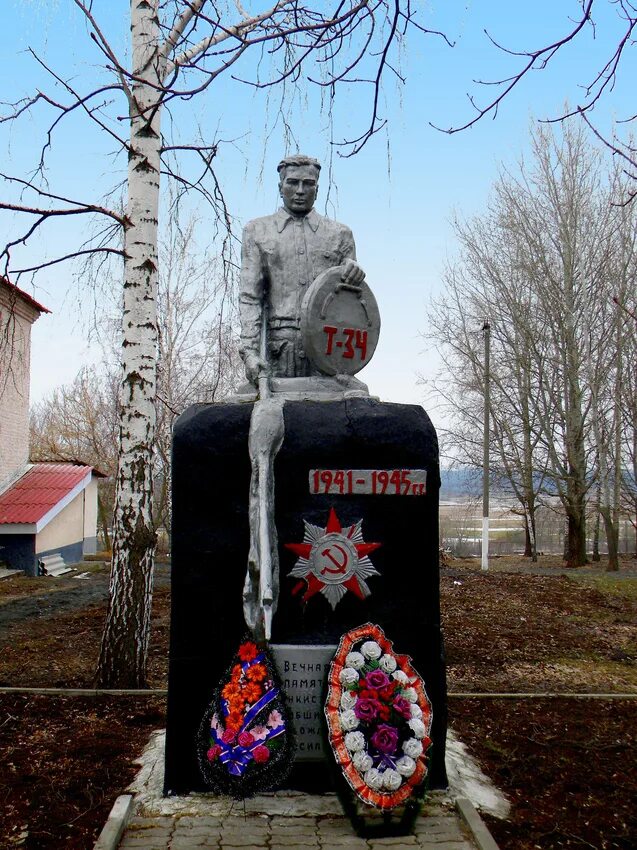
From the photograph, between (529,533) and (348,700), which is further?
(529,533)

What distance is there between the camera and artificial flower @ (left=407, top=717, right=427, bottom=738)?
3.50 metres

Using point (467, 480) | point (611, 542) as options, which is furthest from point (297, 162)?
point (467, 480)

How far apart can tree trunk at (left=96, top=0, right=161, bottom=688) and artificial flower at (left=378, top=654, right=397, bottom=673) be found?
107 inches

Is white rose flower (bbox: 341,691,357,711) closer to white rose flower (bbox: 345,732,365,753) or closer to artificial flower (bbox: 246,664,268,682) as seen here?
white rose flower (bbox: 345,732,365,753)

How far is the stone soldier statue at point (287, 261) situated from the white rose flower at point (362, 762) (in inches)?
80.4

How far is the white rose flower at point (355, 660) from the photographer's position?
3633mm

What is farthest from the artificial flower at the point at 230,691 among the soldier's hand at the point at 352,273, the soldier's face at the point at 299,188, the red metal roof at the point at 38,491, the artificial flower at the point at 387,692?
the red metal roof at the point at 38,491

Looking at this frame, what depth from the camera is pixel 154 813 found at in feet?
11.8

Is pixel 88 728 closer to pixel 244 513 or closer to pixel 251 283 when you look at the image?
pixel 244 513

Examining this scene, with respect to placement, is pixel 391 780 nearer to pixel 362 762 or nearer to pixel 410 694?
pixel 362 762

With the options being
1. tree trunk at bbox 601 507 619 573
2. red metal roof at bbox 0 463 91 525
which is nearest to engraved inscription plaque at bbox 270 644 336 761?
red metal roof at bbox 0 463 91 525

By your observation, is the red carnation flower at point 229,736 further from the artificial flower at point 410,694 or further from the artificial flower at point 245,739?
the artificial flower at point 410,694

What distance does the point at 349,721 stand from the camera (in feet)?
11.5

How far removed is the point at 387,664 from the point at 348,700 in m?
0.26
